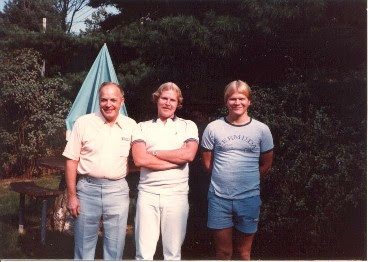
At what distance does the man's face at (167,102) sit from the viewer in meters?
2.95

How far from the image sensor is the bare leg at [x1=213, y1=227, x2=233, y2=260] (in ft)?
10.0

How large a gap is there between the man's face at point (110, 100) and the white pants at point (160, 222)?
0.55 meters

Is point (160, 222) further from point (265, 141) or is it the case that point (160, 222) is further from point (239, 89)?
point (239, 89)

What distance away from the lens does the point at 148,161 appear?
287cm

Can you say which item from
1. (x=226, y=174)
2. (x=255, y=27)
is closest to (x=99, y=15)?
(x=255, y=27)

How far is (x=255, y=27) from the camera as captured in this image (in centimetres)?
436

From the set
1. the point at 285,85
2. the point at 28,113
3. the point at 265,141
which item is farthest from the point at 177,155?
the point at 28,113

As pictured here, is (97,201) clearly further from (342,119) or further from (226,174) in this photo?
(342,119)

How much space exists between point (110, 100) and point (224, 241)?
4.00 feet

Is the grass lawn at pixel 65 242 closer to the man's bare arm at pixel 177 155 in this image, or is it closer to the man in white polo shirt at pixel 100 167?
the man in white polo shirt at pixel 100 167

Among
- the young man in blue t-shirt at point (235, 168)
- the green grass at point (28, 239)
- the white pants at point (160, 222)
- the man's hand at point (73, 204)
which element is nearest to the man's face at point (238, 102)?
the young man in blue t-shirt at point (235, 168)

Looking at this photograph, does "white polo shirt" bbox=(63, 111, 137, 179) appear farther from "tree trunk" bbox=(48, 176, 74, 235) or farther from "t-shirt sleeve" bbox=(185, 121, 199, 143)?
"tree trunk" bbox=(48, 176, 74, 235)

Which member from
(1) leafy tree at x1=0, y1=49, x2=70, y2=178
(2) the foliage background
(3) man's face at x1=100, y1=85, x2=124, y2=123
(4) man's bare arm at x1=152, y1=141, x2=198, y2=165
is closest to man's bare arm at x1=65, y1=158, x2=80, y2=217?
(3) man's face at x1=100, y1=85, x2=124, y2=123

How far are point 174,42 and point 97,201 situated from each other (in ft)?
7.62
